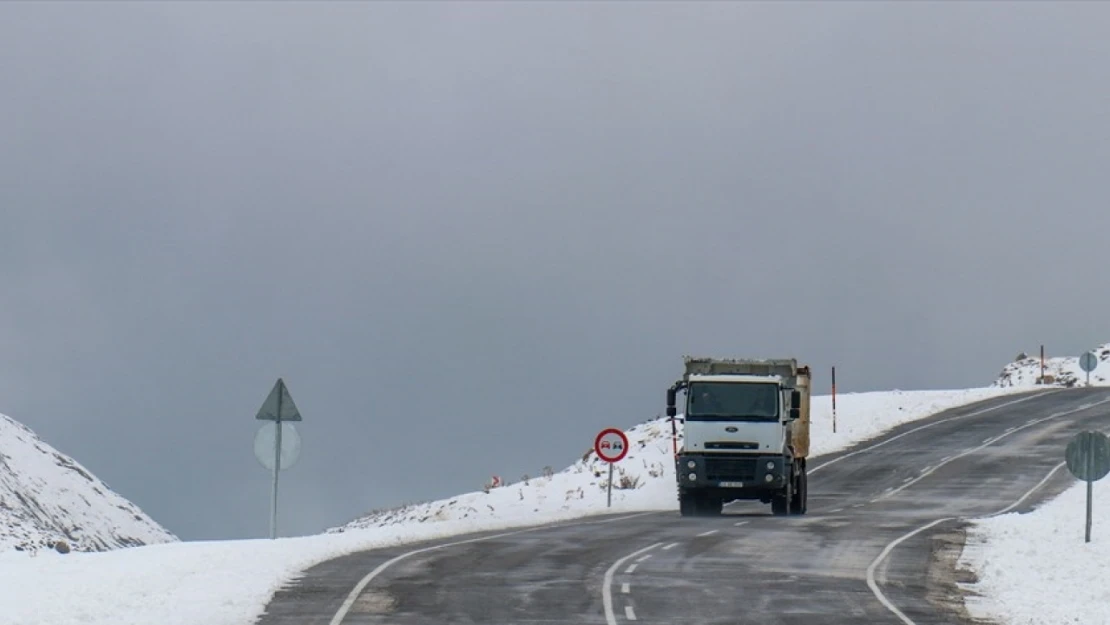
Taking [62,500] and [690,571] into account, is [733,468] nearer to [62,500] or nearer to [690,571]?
Answer: [690,571]

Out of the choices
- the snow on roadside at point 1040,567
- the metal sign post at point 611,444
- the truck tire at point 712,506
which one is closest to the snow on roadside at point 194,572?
the metal sign post at point 611,444

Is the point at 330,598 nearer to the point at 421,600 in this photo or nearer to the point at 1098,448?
the point at 421,600

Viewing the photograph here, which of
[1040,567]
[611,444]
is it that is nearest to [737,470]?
[611,444]

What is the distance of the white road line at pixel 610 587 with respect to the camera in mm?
20172

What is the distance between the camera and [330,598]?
71.2 feet

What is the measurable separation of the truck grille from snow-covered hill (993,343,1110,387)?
5090cm

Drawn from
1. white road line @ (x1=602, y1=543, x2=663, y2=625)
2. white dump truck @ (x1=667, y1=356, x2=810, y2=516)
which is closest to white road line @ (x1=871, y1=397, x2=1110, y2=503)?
white dump truck @ (x1=667, y1=356, x2=810, y2=516)

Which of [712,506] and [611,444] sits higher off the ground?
[611,444]

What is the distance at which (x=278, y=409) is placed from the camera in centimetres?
2661

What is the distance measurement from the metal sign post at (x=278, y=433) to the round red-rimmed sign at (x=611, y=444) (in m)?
14.7

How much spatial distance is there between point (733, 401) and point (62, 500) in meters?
40.0

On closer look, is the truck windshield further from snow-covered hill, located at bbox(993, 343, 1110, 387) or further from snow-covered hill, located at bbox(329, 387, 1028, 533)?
snow-covered hill, located at bbox(993, 343, 1110, 387)

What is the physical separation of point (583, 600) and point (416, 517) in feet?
96.5

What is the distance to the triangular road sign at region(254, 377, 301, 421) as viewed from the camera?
26578 mm
